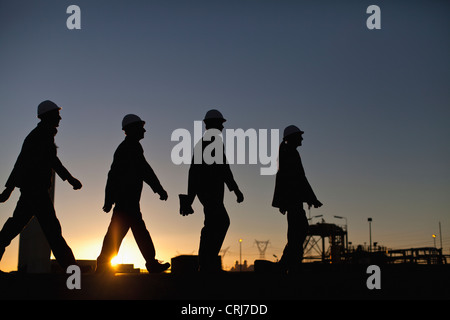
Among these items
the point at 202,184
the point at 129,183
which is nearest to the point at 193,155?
the point at 202,184

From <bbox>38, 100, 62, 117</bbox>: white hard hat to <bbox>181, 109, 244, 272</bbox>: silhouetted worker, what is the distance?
239 centimetres

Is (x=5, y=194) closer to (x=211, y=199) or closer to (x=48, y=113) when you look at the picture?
(x=48, y=113)

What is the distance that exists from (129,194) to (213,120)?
181 cm

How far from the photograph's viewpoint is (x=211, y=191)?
8.71m

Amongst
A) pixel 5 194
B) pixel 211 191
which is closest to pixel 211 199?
pixel 211 191

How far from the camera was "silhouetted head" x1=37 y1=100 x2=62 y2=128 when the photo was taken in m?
8.81

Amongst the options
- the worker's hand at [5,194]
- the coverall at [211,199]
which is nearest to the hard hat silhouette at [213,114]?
the coverall at [211,199]

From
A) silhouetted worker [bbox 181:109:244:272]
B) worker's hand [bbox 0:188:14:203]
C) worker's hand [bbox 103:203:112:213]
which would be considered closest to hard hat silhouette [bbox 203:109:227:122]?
silhouetted worker [bbox 181:109:244:272]

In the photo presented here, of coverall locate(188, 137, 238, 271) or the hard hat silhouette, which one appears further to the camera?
the hard hat silhouette

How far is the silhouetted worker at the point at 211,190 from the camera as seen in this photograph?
860 centimetres

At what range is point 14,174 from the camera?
8648 mm

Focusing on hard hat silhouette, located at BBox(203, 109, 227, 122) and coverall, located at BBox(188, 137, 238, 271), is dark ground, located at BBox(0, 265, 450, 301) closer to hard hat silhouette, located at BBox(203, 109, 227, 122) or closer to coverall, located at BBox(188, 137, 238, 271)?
coverall, located at BBox(188, 137, 238, 271)

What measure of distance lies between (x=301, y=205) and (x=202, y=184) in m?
1.91
